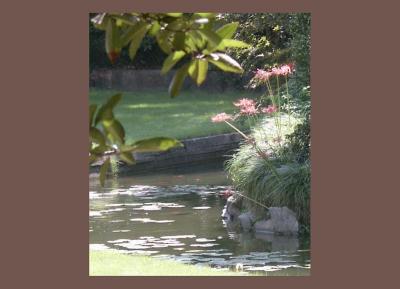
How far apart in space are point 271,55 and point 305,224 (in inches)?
108

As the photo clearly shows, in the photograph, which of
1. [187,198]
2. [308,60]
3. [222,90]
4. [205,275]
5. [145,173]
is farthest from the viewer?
[222,90]

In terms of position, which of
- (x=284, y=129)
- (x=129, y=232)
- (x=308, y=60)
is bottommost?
(x=129, y=232)

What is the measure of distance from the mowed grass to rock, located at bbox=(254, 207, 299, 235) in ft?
10.7

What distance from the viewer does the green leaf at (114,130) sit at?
1.97m

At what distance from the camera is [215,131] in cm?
1469

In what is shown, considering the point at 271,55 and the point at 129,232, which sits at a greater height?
the point at 271,55

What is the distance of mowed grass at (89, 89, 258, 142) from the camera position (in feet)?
49.0

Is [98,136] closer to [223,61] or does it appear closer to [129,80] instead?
[223,61]

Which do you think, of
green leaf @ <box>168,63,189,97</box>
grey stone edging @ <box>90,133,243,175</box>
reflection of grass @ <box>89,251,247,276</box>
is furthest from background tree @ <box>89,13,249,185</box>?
grey stone edging @ <box>90,133,243,175</box>

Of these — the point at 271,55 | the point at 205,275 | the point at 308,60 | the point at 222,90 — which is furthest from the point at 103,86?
the point at 205,275

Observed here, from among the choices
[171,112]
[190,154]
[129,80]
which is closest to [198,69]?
[190,154]

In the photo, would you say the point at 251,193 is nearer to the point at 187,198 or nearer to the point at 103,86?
the point at 187,198

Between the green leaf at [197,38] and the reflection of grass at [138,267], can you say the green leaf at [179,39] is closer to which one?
the green leaf at [197,38]

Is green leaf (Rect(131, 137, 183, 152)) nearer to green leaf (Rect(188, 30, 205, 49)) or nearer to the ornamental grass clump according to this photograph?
green leaf (Rect(188, 30, 205, 49))
